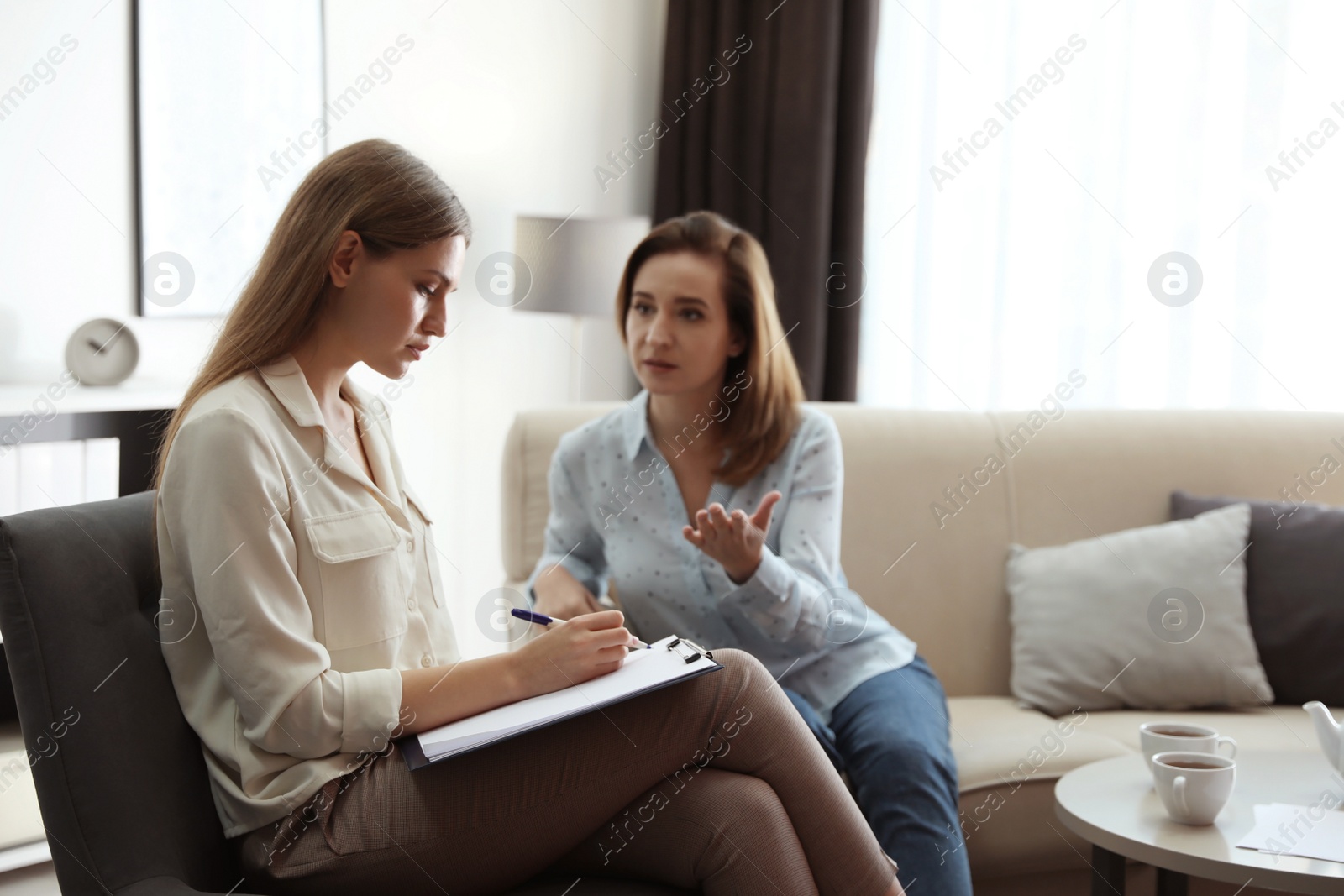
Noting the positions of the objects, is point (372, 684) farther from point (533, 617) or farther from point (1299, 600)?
point (1299, 600)

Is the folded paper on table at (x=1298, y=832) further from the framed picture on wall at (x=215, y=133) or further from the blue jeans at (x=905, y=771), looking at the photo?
the framed picture on wall at (x=215, y=133)

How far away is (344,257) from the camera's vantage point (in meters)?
1.23

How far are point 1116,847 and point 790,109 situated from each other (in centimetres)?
247

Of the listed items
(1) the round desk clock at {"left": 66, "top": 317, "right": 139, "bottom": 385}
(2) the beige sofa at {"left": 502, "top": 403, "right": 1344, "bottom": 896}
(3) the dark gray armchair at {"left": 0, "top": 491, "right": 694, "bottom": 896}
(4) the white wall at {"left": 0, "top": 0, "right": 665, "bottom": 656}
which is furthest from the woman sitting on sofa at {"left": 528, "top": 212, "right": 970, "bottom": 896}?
(4) the white wall at {"left": 0, "top": 0, "right": 665, "bottom": 656}

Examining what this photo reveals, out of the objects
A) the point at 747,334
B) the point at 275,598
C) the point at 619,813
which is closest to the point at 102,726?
the point at 275,598

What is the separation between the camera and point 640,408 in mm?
1938

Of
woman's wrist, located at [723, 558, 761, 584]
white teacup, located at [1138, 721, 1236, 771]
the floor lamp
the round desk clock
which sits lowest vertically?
white teacup, located at [1138, 721, 1236, 771]

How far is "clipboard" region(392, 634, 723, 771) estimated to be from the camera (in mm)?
1066

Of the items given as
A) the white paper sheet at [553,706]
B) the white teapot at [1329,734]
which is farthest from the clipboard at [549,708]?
the white teapot at [1329,734]

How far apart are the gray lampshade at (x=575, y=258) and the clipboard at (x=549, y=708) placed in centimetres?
185

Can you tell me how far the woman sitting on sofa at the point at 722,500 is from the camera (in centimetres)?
171

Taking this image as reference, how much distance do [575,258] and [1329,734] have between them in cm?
205

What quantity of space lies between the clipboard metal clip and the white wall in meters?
1.60

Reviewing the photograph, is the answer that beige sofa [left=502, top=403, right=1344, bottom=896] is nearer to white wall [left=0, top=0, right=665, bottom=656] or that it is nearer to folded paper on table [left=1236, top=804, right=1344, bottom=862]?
folded paper on table [left=1236, top=804, right=1344, bottom=862]
